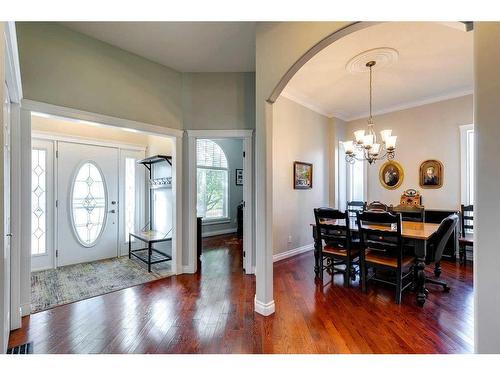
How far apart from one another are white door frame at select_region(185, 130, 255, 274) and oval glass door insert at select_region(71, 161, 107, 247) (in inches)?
70.2

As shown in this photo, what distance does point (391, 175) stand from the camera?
507 centimetres

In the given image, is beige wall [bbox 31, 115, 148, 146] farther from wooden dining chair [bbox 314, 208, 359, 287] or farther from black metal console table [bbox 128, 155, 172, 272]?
wooden dining chair [bbox 314, 208, 359, 287]

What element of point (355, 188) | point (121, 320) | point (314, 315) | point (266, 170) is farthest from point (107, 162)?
point (355, 188)

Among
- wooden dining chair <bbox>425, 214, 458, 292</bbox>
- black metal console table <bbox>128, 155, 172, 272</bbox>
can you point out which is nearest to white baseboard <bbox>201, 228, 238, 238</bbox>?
black metal console table <bbox>128, 155, 172, 272</bbox>

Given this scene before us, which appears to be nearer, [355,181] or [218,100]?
[218,100]

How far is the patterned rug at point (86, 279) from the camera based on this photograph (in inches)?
106

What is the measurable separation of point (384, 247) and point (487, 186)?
1750 mm

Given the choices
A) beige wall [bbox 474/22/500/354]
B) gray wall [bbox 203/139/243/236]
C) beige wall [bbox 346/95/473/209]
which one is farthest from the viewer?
gray wall [bbox 203/139/243/236]

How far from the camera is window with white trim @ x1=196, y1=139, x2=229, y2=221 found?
20.6ft

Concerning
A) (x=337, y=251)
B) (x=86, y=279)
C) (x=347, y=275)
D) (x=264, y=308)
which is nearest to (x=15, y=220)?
(x=86, y=279)

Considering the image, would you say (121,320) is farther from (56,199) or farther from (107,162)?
(107,162)

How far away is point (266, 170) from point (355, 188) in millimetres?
4073

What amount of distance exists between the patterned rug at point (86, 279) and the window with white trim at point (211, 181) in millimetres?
2581

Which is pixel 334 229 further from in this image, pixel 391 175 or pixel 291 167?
pixel 391 175
